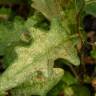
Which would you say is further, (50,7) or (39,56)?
(50,7)

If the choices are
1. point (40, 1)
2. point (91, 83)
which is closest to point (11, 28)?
point (40, 1)

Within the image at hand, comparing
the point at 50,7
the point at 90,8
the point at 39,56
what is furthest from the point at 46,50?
the point at 90,8

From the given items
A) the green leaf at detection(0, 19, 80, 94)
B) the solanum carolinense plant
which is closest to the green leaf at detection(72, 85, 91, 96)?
the solanum carolinense plant

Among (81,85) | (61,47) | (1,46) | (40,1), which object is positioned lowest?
(81,85)

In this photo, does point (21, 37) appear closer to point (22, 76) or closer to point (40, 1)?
point (40, 1)

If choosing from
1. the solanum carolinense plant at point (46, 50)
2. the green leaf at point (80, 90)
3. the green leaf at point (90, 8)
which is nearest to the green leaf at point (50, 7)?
the solanum carolinense plant at point (46, 50)

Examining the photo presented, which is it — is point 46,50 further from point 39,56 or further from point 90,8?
point 90,8

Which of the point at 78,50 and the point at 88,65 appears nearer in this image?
the point at 78,50

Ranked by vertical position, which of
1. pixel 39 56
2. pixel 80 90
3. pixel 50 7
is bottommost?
pixel 80 90

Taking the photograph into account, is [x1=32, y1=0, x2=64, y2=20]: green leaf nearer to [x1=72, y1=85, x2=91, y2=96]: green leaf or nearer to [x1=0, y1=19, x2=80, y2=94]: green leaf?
[x1=0, y1=19, x2=80, y2=94]: green leaf
